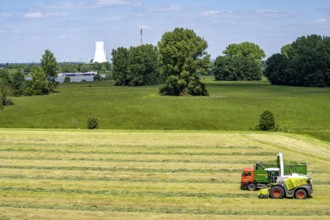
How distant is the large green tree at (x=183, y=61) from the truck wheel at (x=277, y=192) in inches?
3763

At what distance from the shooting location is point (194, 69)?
131000 millimetres

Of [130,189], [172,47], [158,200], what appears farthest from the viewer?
[172,47]

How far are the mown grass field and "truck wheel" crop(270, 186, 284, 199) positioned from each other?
0.57 m

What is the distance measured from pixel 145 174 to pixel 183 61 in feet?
298

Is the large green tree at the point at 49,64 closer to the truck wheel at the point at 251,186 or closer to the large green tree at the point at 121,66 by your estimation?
the large green tree at the point at 121,66

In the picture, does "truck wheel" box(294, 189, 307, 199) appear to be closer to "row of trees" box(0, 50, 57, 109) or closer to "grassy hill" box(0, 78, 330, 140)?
"grassy hill" box(0, 78, 330, 140)

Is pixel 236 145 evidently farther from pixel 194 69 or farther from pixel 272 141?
pixel 194 69

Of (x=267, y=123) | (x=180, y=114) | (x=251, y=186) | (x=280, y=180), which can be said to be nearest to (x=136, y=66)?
(x=180, y=114)

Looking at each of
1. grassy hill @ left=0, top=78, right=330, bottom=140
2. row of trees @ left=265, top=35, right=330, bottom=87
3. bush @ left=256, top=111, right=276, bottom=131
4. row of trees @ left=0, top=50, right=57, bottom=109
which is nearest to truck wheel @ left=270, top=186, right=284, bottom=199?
grassy hill @ left=0, top=78, right=330, bottom=140

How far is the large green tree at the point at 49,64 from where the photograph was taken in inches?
6299

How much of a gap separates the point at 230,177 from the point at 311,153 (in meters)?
12.9

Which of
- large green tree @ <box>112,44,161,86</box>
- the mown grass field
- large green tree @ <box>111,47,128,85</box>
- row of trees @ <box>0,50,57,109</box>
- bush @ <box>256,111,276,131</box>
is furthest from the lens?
large green tree @ <box>111,47,128,85</box>

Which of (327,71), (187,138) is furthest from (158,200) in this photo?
(327,71)

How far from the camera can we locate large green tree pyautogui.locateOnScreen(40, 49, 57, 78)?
525 feet
